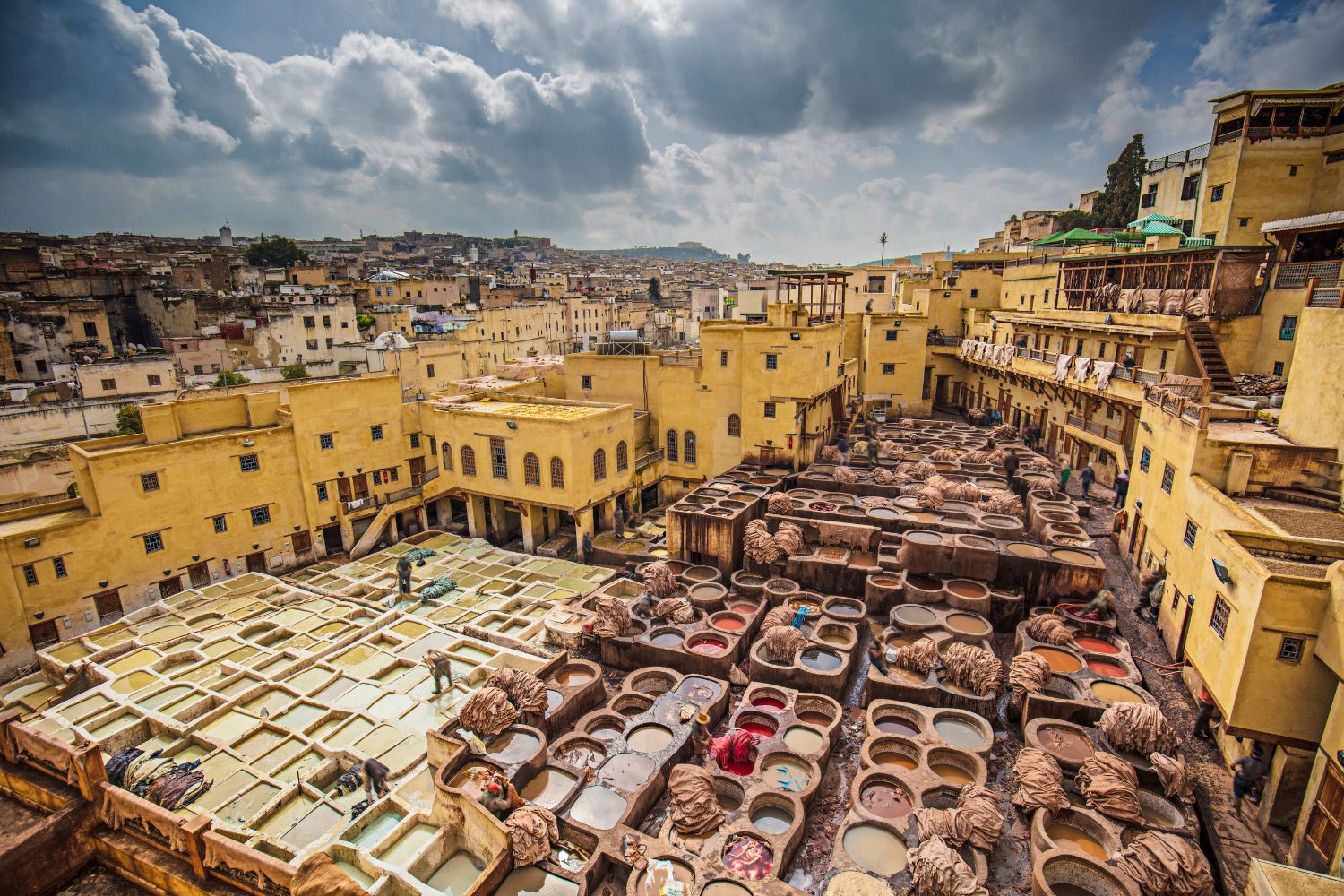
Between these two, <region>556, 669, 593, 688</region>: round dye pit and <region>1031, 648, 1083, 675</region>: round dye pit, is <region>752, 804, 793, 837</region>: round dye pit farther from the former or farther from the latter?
<region>1031, 648, 1083, 675</region>: round dye pit

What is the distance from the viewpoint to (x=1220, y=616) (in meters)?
12.7

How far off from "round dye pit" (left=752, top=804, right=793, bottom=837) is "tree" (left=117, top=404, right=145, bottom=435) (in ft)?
113

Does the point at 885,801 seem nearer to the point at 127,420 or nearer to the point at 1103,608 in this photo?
the point at 1103,608

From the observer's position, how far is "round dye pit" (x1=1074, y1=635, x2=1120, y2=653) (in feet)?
54.8

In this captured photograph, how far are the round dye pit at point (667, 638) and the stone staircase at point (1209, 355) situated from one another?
19947 millimetres

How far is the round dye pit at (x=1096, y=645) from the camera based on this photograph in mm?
16703

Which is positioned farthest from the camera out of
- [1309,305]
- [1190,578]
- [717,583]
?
[717,583]

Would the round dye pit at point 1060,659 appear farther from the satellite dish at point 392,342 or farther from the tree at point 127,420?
the satellite dish at point 392,342

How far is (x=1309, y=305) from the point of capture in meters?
16.5

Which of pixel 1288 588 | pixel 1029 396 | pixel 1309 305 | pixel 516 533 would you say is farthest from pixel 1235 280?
pixel 516 533

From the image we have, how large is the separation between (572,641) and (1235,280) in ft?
89.2

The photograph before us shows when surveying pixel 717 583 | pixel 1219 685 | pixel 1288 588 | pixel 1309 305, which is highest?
pixel 1309 305

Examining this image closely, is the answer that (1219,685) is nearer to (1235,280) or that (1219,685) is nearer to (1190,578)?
(1190,578)

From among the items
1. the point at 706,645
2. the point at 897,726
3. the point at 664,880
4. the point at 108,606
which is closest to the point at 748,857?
the point at 664,880
